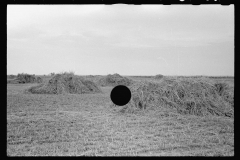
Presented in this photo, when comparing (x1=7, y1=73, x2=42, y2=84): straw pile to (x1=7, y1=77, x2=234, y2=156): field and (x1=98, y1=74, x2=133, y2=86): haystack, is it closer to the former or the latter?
(x1=98, y1=74, x2=133, y2=86): haystack

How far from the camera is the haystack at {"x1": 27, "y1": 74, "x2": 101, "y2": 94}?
1914 centimetres

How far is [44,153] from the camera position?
4.79 meters

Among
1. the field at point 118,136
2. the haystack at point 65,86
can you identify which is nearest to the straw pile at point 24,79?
the haystack at point 65,86

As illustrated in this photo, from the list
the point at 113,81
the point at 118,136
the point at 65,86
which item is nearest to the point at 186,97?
the point at 118,136

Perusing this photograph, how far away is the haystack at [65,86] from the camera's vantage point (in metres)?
19.1

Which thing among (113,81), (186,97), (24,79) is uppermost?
(24,79)

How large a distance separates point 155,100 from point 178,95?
1.23 metres

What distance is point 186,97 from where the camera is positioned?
1099cm

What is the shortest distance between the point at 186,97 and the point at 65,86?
12.6m

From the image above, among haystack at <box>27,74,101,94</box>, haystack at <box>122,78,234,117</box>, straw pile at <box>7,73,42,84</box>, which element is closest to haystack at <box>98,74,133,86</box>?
straw pile at <box>7,73,42,84</box>

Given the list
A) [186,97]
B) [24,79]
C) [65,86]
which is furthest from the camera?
[24,79]

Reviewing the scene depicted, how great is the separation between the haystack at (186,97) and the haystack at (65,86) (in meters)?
9.35

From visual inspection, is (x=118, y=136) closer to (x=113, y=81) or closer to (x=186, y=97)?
(x=186, y=97)

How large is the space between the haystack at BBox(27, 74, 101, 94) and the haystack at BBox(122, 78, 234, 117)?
30.7 feet
